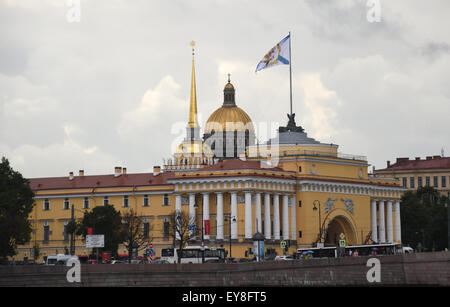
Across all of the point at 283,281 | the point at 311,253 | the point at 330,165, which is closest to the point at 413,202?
the point at 330,165

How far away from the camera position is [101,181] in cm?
14500

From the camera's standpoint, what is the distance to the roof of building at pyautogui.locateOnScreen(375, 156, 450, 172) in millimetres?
190500

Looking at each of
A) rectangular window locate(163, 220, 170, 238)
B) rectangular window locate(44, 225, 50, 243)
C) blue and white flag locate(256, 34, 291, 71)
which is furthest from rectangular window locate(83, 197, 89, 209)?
blue and white flag locate(256, 34, 291, 71)

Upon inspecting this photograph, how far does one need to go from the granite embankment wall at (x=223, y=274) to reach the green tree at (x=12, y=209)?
57.6 ft

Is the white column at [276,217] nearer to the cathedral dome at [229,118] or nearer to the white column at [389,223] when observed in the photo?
the white column at [389,223]

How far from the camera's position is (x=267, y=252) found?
129750 millimetres

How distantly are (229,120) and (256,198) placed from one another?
41.7m

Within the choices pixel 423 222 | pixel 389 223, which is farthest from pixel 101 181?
pixel 423 222

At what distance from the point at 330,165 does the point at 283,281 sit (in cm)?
5019

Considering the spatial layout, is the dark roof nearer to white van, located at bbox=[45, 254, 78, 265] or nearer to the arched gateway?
the arched gateway

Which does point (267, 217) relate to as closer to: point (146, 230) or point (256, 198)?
point (256, 198)

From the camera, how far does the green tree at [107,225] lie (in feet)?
416

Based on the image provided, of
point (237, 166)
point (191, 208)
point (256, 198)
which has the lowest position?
point (191, 208)

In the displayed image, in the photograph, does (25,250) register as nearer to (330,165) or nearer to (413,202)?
(330,165)
